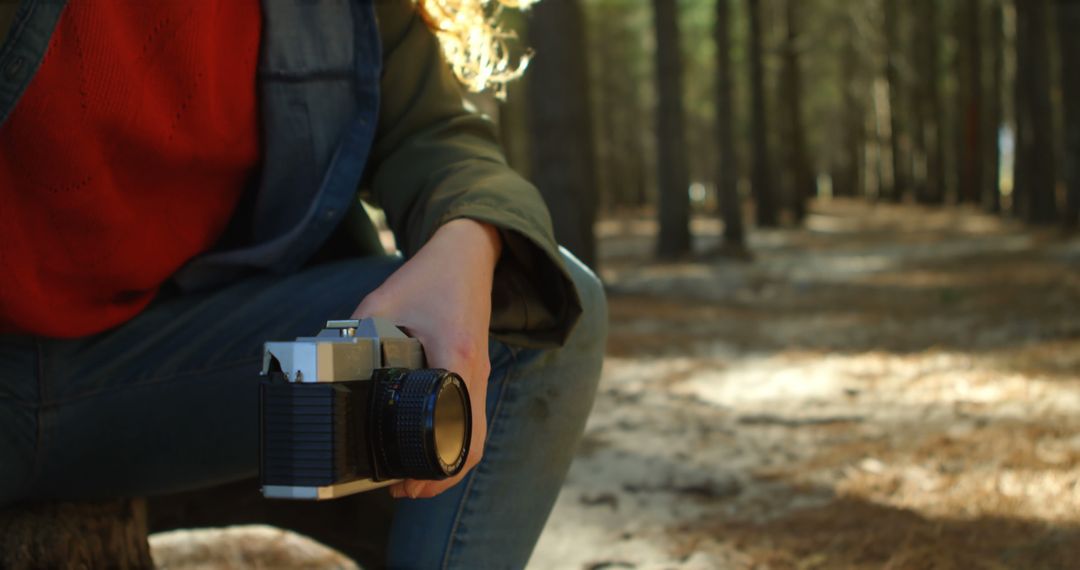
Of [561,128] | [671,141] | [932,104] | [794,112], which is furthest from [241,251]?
[932,104]

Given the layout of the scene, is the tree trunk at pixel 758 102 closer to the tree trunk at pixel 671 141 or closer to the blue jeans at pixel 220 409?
the tree trunk at pixel 671 141

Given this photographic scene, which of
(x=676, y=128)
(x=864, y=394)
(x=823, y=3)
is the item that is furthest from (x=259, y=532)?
(x=823, y=3)

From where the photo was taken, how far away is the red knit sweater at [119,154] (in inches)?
54.1

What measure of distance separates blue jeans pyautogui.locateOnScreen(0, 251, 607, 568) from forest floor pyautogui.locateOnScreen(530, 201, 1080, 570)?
992 mm

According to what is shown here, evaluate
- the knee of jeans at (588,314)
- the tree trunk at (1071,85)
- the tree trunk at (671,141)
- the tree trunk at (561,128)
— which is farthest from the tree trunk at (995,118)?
the knee of jeans at (588,314)

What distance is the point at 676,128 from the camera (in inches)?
476

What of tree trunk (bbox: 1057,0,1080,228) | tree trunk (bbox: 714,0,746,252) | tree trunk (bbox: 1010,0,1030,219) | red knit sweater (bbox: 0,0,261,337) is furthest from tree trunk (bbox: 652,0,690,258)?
red knit sweater (bbox: 0,0,261,337)

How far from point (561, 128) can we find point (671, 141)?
3.78m

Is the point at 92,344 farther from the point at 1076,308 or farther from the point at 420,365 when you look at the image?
the point at 1076,308

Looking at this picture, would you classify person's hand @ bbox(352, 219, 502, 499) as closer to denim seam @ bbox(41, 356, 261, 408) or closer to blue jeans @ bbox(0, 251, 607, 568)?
blue jeans @ bbox(0, 251, 607, 568)

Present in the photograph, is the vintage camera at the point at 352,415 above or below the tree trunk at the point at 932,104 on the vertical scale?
above

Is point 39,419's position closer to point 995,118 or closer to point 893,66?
point 995,118

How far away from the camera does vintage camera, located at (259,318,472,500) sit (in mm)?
1029

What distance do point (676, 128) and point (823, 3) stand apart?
14.3m
